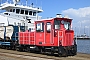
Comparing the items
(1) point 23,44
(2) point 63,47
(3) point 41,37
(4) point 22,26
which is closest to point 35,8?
(4) point 22,26

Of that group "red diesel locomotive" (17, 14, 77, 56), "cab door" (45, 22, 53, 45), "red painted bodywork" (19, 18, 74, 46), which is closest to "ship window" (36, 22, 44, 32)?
"red diesel locomotive" (17, 14, 77, 56)

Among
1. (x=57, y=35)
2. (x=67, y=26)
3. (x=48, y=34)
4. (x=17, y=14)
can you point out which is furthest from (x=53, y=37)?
(x=17, y=14)

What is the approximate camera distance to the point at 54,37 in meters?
14.5

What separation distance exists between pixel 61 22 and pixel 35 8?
13.7 metres

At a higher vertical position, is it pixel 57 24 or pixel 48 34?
pixel 57 24

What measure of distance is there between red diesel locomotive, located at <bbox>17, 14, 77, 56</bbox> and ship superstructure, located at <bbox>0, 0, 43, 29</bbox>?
22.2 ft

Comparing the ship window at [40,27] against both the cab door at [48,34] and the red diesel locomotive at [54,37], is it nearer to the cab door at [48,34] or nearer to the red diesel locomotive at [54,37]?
the red diesel locomotive at [54,37]

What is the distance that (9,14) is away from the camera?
81.4 ft

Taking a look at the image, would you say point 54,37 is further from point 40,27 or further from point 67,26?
point 40,27

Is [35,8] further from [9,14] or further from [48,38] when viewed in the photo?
[48,38]

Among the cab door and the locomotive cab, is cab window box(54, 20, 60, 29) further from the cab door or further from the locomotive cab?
the cab door

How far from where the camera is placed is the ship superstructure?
76.0ft

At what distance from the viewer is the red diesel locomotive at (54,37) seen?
46.8 ft

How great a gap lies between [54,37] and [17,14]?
39.5ft
